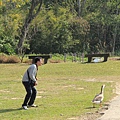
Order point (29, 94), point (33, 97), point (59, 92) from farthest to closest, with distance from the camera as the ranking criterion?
Answer: point (59, 92) → point (33, 97) → point (29, 94)

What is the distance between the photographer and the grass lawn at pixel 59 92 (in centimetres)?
1252

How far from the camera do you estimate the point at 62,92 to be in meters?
18.0

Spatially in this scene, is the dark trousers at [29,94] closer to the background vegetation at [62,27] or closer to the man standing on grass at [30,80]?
the man standing on grass at [30,80]

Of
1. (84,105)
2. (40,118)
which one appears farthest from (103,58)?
(40,118)

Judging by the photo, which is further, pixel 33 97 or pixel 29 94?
pixel 33 97

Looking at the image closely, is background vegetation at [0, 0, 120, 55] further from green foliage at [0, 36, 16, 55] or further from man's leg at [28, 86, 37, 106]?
man's leg at [28, 86, 37, 106]

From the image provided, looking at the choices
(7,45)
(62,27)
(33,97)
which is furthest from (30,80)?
(62,27)

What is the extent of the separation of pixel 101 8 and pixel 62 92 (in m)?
38.8

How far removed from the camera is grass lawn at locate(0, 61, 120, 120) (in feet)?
41.1

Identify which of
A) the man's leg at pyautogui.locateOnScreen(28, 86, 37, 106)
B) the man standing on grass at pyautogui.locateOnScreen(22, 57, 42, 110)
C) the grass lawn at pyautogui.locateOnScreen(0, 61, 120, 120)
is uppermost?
the man standing on grass at pyautogui.locateOnScreen(22, 57, 42, 110)

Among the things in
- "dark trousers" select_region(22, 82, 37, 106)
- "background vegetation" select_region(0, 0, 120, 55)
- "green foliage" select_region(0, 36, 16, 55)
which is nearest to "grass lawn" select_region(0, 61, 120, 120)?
"dark trousers" select_region(22, 82, 37, 106)

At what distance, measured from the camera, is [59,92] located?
18031 millimetres

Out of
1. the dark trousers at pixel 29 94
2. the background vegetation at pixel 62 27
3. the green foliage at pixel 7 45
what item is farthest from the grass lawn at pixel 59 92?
the background vegetation at pixel 62 27

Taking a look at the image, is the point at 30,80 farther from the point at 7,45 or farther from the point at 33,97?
the point at 7,45
